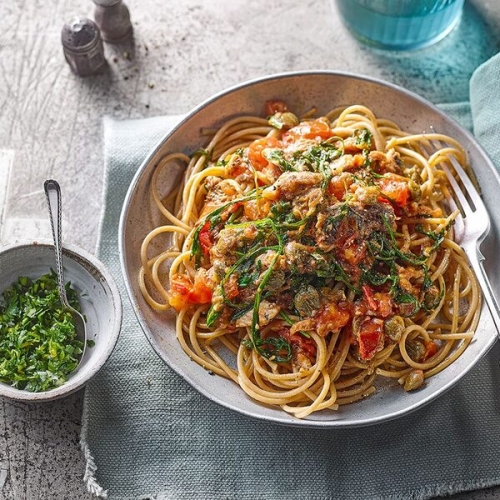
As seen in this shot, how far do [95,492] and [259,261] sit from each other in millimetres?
1765

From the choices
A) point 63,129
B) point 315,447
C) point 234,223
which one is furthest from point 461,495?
point 63,129

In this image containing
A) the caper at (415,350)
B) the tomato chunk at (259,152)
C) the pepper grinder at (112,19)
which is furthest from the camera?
the pepper grinder at (112,19)

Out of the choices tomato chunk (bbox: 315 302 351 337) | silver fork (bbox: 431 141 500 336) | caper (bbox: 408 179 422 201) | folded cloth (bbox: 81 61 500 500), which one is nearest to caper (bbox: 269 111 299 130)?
caper (bbox: 408 179 422 201)

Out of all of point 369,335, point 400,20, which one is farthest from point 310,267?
point 400,20

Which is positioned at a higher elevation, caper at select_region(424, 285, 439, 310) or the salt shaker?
the salt shaker

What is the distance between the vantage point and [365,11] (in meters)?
5.91

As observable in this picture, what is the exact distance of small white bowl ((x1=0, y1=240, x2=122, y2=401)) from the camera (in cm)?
450

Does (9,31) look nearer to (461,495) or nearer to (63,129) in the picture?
(63,129)

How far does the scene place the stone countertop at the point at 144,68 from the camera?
5625mm

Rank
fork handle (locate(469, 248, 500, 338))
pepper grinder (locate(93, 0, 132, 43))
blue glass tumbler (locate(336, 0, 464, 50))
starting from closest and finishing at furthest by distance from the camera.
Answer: fork handle (locate(469, 248, 500, 338)) < blue glass tumbler (locate(336, 0, 464, 50)) < pepper grinder (locate(93, 0, 132, 43))

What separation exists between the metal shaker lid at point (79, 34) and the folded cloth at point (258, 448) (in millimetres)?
2438

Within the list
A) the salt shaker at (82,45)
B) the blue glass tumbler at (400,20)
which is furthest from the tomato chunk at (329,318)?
the salt shaker at (82,45)

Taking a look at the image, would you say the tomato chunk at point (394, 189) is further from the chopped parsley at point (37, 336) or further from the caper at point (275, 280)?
the chopped parsley at point (37, 336)

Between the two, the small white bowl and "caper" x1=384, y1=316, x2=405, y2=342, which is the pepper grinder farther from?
"caper" x1=384, y1=316, x2=405, y2=342
